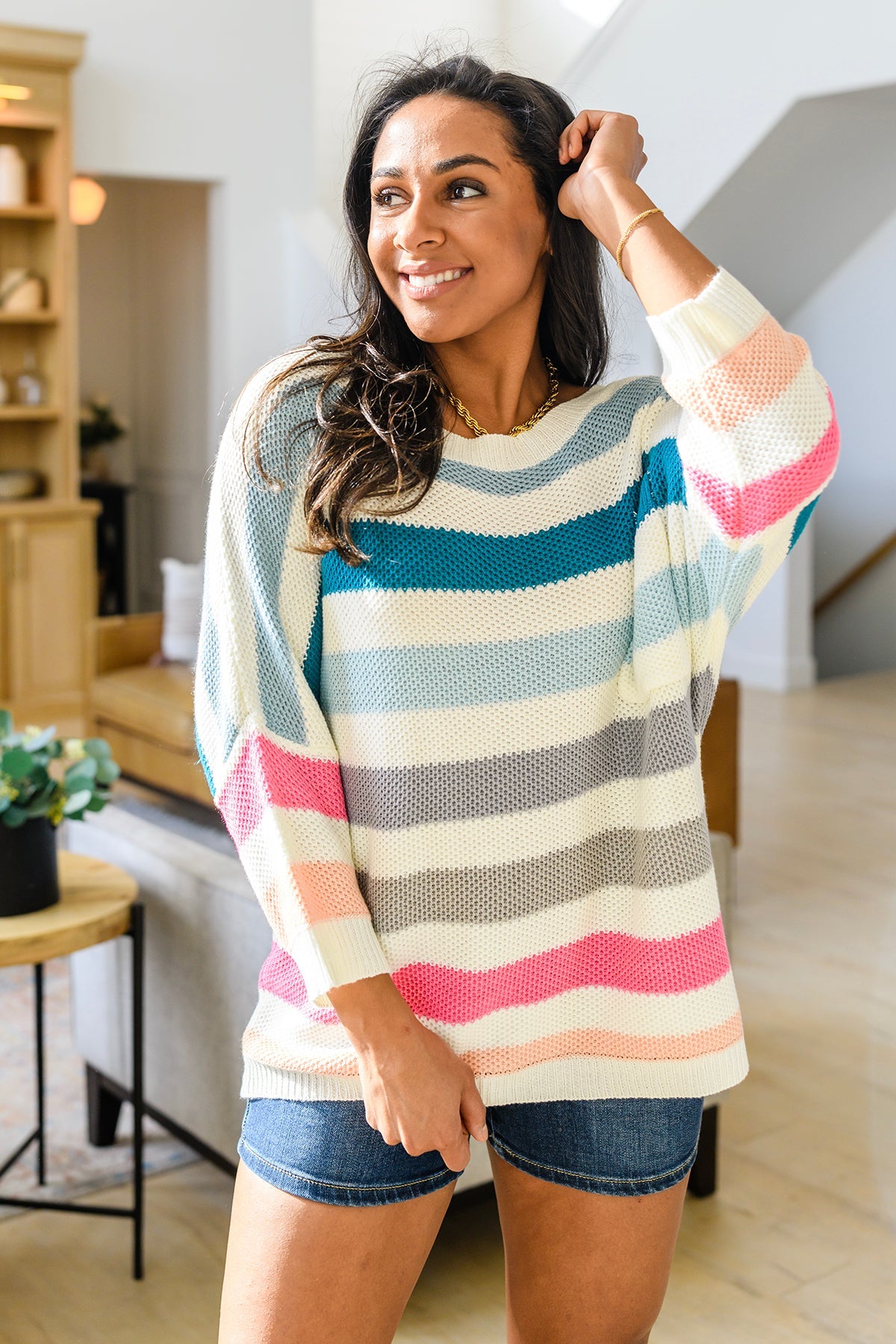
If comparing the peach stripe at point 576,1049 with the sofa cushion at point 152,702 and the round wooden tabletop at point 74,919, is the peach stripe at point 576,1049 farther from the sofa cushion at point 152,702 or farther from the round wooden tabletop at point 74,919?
the sofa cushion at point 152,702

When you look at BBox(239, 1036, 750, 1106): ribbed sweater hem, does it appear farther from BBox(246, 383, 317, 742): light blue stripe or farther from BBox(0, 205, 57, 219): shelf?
BBox(0, 205, 57, 219): shelf

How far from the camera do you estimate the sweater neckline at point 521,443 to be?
3.44ft

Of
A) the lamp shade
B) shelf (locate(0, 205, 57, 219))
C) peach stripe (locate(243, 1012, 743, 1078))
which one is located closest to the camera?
peach stripe (locate(243, 1012, 743, 1078))

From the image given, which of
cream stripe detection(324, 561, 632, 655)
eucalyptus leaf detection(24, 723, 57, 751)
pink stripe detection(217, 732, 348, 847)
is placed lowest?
Result: eucalyptus leaf detection(24, 723, 57, 751)

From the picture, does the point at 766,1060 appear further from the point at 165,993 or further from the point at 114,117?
the point at 114,117

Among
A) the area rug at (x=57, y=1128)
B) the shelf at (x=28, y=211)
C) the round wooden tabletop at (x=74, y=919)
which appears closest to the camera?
the round wooden tabletop at (x=74, y=919)

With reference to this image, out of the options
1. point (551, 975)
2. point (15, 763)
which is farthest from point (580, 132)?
point (15, 763)

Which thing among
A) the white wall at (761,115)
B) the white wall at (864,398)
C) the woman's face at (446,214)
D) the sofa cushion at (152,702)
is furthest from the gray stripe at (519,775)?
the sofa cushion at (152,702)

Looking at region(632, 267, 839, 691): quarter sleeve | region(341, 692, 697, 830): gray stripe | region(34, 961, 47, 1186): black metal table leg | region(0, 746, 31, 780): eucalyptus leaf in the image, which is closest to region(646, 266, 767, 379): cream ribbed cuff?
region(632, 267, 839, 691): quarter sleeve

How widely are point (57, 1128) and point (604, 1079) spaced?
1.78 m

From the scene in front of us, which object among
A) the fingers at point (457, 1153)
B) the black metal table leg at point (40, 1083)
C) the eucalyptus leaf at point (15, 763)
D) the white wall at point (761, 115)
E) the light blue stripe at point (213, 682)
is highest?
the white wall at point (761, 115)

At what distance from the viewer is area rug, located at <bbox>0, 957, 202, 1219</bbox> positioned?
236 cm

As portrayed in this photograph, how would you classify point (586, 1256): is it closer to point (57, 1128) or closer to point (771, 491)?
point (771, 491)

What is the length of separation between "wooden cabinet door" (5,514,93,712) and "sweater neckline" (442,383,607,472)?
5.07 m
